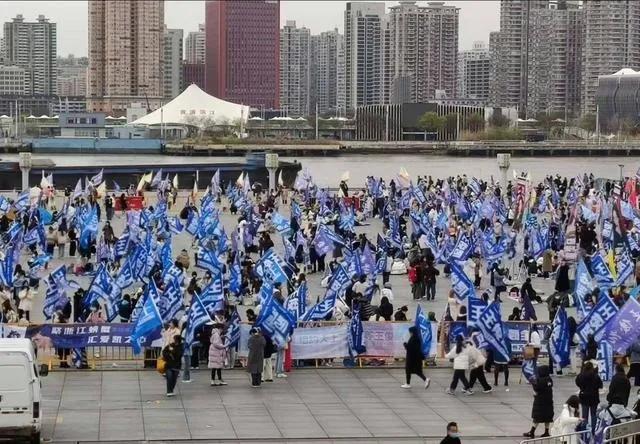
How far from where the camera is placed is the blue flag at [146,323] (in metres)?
15.7

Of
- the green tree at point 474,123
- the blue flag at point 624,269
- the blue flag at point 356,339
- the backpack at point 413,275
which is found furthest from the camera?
the green tree at point 474,123

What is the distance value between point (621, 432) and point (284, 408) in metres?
4.57

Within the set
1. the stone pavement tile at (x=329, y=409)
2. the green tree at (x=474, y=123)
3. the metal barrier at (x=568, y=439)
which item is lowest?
the stone pavement tile at (x=329, y=409)

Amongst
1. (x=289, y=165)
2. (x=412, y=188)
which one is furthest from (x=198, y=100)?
(x=412, y=188)

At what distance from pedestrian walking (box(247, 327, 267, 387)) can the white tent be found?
132202mm

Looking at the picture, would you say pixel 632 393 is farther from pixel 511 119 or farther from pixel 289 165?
pixel 511 119

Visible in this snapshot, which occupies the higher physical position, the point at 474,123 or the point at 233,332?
the point at 474,123

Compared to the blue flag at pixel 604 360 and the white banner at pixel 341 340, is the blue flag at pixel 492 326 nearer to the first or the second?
the blue flag at pixel 604 360

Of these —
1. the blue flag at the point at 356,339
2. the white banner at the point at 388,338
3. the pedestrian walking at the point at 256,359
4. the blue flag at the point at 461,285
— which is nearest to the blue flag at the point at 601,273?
the blue flag at the point at 461,285

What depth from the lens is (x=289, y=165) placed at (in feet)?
254

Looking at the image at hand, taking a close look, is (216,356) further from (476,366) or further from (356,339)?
(476,366)

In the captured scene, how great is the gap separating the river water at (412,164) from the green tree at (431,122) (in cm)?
2112

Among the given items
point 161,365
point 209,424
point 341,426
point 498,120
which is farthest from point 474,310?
point 498,120

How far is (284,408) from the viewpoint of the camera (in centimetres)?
1427
